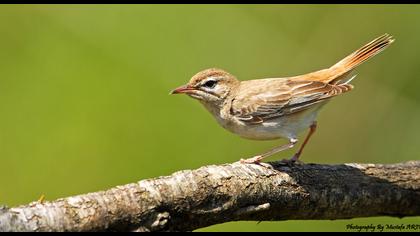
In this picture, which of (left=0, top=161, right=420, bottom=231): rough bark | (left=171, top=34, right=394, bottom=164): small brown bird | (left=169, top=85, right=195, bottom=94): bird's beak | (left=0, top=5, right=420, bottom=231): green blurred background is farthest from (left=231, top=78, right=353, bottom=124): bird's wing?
(left=0, top=5, right=420, bottom=231): green blurred background

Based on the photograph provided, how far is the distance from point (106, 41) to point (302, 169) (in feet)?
10.7

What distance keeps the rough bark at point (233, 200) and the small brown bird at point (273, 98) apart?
667 mm

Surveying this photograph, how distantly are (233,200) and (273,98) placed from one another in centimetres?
200

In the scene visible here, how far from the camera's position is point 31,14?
841cm

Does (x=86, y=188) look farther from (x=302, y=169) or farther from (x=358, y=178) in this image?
(x=358, y=178)

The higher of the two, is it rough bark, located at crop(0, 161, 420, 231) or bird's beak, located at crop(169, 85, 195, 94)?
bird's beak, located at crop(169, 85, 195, 94)

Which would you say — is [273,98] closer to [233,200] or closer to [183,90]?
[183,90]

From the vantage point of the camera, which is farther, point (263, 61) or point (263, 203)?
point (263, 61)

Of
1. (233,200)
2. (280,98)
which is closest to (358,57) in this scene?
(280,98)

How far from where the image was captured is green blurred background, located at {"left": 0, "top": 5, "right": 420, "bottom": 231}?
23.7 feet

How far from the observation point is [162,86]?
7.88 metres

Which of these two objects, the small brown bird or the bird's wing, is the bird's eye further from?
the bird's wing

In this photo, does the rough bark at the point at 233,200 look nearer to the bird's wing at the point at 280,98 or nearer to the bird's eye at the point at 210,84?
Result: the bird's wing at the point at 280,98
